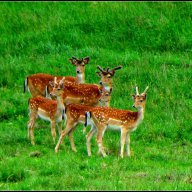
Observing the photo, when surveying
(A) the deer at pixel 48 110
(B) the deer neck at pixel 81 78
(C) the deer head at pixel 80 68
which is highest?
(C) the deer head at pixel 80 68

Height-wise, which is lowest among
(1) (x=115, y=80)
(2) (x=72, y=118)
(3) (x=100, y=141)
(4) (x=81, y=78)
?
(3) (x=100, y=141)

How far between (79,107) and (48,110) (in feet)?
2.57

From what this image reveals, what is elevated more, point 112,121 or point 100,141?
point 112,121

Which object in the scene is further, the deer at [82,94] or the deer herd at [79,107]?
the deer at [82,94]

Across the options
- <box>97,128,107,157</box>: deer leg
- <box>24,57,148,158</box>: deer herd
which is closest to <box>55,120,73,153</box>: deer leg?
<box>24,57,148,158</box>: deer herd

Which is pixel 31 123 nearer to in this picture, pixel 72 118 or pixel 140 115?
pixel 72 118

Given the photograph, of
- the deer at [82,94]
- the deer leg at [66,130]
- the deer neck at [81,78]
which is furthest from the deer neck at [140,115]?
the deer neck at [81,78]

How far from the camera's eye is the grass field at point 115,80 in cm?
1189

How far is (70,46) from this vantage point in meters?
21.0

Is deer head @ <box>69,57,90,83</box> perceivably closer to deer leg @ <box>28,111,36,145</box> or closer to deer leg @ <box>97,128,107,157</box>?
deer leg @ <box>28,111,36,145</box>

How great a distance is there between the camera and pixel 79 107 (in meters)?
14.5

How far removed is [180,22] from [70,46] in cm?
317

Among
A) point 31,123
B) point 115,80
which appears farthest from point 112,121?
point 115,80

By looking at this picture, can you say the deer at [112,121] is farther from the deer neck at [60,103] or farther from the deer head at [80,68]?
the deer head at [80,68]
